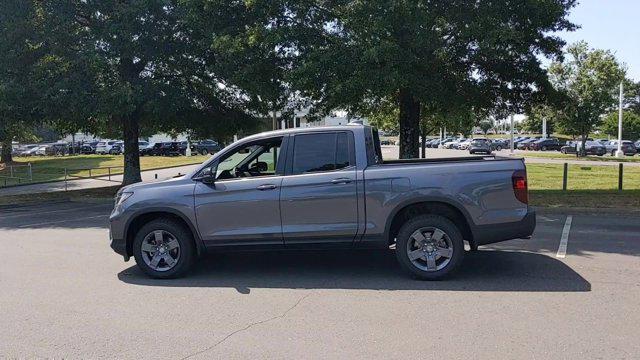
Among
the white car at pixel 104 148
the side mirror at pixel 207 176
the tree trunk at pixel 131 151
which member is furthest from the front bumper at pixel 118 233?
the white car at pixel 104 148

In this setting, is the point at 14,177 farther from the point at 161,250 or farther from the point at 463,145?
the point at 463,145

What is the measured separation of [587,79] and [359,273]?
→ 39.3m

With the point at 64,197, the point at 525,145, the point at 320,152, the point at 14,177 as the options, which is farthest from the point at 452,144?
the point at 320,152

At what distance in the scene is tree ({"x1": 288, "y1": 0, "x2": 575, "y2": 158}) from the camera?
491 inches

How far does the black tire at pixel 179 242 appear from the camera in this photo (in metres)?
6.72

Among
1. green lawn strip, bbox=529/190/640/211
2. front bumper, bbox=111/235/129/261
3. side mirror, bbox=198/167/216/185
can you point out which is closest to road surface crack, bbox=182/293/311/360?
side mirror, bbox=198/167/216/185

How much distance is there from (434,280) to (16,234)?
27.7 ft

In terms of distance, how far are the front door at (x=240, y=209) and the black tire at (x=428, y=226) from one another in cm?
142

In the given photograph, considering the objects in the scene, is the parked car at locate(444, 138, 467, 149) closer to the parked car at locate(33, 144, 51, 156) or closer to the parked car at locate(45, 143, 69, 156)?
the parked car at locate(45, 143, 69, 156)

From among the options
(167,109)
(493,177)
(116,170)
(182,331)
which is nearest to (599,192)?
(493,177)

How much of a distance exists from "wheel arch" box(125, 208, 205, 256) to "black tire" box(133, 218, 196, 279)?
6cm

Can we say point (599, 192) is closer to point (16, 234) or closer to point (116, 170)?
point (16, 234)

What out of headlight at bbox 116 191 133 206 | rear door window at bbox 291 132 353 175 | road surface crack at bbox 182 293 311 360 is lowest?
road surface crack at bbox 182 293 311 360

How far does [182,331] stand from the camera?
15.9 ft
